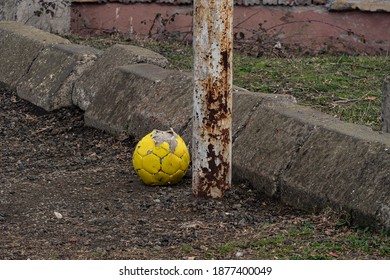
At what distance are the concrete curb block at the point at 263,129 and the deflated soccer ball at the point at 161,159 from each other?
0.30m

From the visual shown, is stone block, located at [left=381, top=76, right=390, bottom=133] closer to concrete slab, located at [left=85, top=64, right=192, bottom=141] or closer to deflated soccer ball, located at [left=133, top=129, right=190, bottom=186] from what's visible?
deflated soccer ball, located at [left=133, top=129, right=190, bottom=186]

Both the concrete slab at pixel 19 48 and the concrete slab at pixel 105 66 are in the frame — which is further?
the concrete slab at pixel 19 48

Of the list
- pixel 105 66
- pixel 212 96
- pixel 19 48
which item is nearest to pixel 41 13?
pixel 19 48

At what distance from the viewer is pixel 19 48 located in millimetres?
8648

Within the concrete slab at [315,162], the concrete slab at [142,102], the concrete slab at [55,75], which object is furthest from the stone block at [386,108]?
the concrete slab at [55,75]

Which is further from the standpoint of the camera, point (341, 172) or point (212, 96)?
point (212, 96)

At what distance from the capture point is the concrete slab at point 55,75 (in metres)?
7.73

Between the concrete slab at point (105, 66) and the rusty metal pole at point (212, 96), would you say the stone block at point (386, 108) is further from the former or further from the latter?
the concrete slab at point (105, 66)

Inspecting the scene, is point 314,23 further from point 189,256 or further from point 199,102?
point 189,256

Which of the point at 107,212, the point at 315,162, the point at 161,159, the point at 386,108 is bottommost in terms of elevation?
the point at 107,212

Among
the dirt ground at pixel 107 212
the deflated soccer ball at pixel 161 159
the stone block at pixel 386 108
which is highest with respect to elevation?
the stone block at pixel 386 108

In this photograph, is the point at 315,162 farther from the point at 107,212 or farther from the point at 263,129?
the point at 107,212

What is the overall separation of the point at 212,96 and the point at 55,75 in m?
2.83

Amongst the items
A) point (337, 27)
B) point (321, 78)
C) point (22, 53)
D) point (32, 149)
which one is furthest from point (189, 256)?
point (337, 27)
